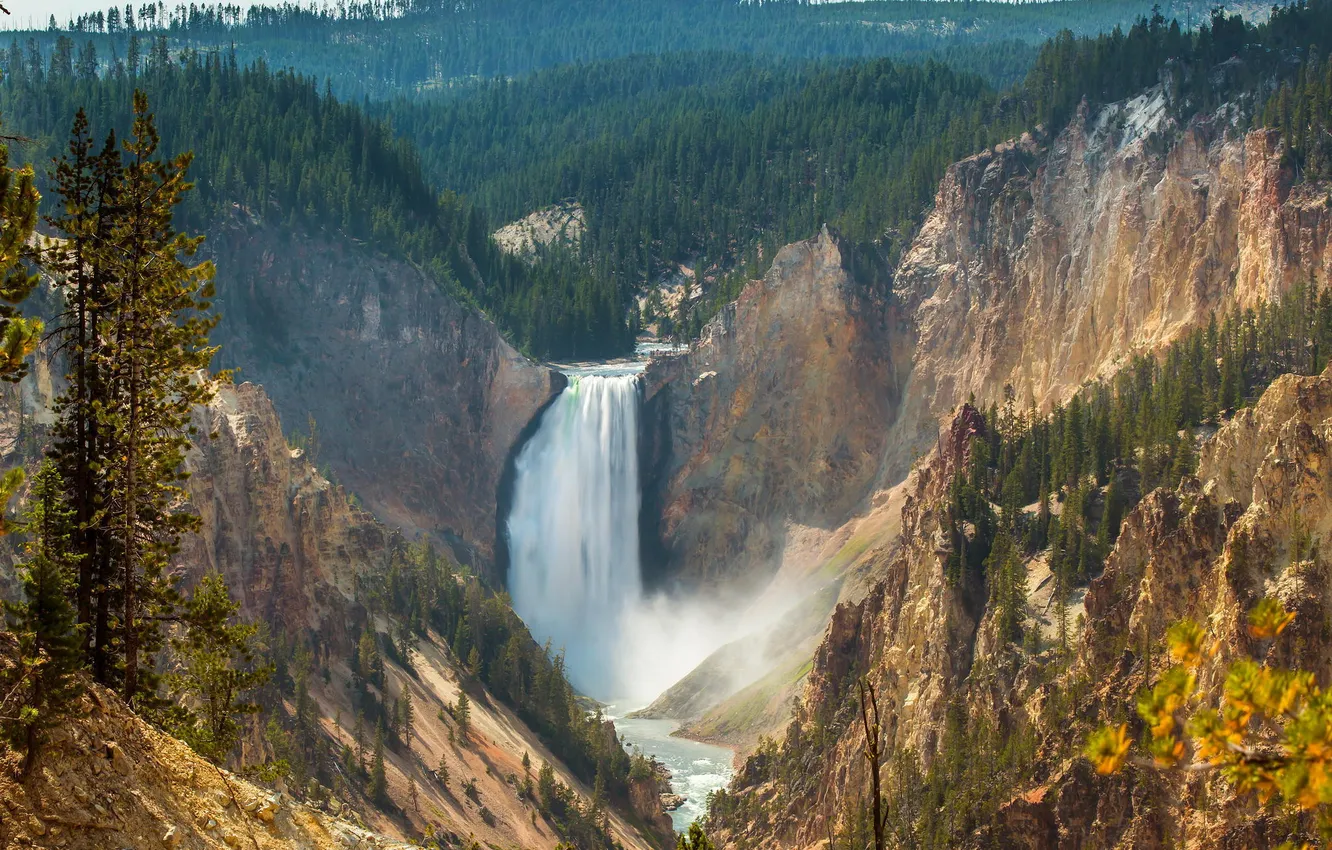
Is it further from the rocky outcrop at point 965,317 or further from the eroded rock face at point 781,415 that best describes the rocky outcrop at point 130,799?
the eroded rock face at point 781,415

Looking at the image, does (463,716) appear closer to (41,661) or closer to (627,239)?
(41,661)

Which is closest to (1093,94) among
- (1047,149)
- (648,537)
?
(1047,149)

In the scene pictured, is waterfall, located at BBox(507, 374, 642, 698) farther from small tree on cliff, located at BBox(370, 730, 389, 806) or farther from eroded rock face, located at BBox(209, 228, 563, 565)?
small tree on cliff, located at BBox(370, 730, 389, 806)

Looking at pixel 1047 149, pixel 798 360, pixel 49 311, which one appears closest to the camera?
pixel 49 311

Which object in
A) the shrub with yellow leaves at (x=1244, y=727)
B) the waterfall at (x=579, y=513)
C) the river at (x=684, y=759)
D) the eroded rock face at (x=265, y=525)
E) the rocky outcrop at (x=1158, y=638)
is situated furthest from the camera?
the waterfall at (x=579, y=513)

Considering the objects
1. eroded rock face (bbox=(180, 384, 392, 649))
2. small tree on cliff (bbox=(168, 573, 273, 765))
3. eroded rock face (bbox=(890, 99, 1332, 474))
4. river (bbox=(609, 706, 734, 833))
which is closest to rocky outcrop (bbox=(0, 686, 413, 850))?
small tree on cliff (bbox=(168, 573, 273, 765))

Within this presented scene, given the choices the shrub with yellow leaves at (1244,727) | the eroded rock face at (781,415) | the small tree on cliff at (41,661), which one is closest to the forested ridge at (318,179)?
the eroded rock face at (781,415)

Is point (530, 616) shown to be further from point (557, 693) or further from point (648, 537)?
point (557, 693)
